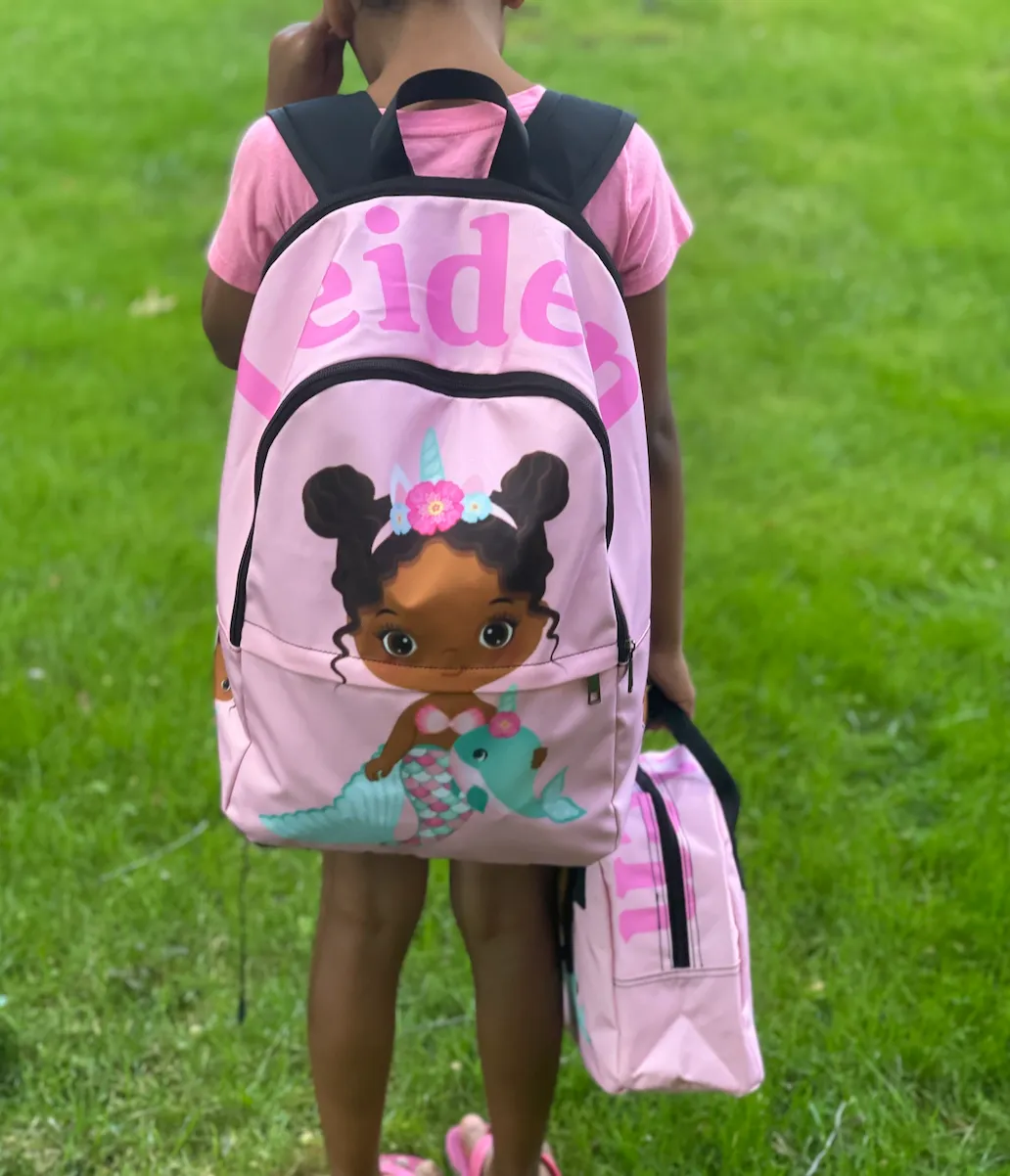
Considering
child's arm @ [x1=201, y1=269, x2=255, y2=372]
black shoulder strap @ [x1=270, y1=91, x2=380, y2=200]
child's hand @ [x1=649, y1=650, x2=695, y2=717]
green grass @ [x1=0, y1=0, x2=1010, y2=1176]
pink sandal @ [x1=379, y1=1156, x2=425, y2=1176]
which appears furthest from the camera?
green grass @ [x1=0, y1=0, x2=1010, y2=1176]

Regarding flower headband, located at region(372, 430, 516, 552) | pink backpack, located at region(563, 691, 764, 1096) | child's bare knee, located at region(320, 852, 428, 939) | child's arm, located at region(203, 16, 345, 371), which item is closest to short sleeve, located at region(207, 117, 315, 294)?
child's arm, located at region(203, 16, 345, 371)

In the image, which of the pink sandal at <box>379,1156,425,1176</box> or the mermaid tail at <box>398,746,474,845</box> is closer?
the mermaid tail at <box>398,746,474,845</box>

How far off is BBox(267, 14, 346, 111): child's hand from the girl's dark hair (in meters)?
0.59

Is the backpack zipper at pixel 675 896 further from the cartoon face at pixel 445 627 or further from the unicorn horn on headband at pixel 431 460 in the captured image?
the unicorn horn on headband at pixel 431 460

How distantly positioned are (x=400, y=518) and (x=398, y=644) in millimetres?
140

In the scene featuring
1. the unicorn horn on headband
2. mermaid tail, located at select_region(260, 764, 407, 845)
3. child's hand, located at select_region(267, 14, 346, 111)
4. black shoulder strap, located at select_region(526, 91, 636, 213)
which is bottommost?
mermaid tail, located at select_region(260, 764, 407, 845)

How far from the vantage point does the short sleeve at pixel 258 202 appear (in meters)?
1.45

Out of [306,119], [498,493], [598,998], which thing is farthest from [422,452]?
[598,998]

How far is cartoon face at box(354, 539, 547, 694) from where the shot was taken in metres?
1.33

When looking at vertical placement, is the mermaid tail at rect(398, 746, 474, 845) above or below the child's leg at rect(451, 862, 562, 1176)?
above

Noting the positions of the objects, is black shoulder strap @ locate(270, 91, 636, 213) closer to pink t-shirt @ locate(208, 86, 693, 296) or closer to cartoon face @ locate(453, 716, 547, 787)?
pink t-shirt @ locate(208, 86, 693, 296)

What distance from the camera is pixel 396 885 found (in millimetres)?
1795

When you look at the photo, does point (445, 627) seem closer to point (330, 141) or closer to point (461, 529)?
point (461, 529)

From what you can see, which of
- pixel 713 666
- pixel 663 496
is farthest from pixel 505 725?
pixel 713 666
